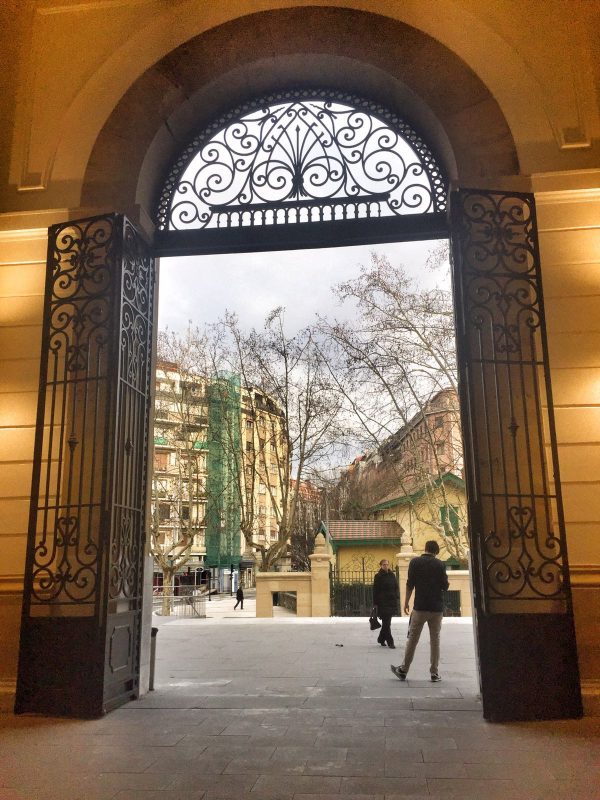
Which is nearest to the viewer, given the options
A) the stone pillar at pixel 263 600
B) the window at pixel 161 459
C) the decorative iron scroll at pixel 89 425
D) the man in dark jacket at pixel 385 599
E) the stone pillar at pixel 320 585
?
the decorative iron scroll at pixel 89 425

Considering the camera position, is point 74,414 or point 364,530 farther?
point 364,530

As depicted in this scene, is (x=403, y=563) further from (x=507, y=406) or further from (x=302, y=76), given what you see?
(x=302, y=76)

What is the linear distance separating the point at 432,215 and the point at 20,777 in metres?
5.42

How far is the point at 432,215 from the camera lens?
6.37 meters

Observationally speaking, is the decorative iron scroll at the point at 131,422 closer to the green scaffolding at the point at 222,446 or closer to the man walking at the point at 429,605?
the man walking at the point at 429,605

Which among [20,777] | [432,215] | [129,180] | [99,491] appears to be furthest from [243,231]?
[20,777]

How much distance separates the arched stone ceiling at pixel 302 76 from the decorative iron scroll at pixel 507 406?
0.70 metres

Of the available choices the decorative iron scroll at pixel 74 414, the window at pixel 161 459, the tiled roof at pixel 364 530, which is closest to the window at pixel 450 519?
the tiled roof at pixel 364 530

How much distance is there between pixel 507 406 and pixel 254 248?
115 inches

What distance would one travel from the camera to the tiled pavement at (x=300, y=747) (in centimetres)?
333

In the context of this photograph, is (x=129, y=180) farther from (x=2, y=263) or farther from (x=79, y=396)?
(x=79, y=396)

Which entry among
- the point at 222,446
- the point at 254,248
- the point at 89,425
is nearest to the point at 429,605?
the point at 89,425

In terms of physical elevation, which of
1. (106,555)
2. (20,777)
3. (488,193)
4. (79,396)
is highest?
(488,193)

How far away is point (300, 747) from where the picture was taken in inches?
158
